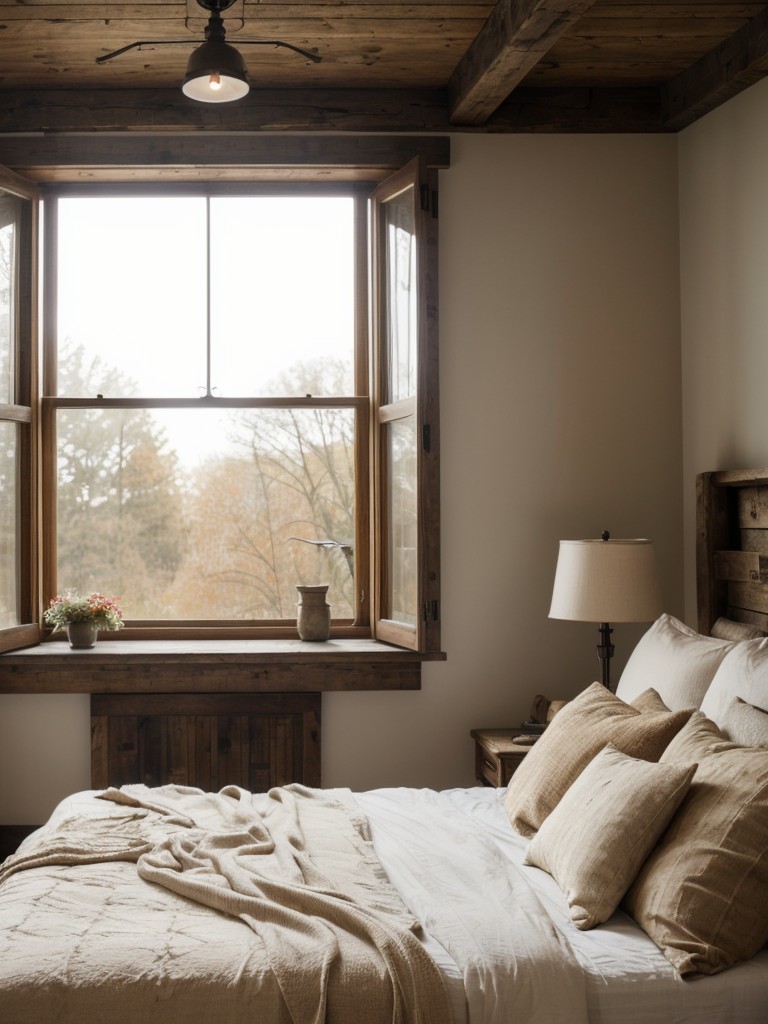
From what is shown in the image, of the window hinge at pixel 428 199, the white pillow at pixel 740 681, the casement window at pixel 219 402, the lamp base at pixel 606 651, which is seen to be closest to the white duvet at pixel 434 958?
the white pillow at pixel 740 681

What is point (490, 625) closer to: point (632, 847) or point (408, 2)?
point (632, 847)

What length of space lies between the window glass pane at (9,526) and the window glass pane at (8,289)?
0.61ft

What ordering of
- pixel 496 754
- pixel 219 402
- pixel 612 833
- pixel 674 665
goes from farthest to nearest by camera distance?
1. pixel 219 402
2. pixel 496 754
3. pixel 674 665
4. pixel 612 833

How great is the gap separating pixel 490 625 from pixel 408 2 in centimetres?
242

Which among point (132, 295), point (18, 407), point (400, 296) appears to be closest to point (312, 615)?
point (400, 296)

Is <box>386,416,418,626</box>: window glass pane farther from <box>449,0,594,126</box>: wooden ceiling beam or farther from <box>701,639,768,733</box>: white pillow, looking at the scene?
<box>701,639,768,733</box>: white pillow

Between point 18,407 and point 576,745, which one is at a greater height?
point 18,407

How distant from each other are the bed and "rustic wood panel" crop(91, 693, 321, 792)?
127cm

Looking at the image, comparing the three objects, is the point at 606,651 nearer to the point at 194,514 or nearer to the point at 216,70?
the point at 194,514

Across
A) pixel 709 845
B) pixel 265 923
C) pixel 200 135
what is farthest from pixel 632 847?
pixel 200 135

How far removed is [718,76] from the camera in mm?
3779

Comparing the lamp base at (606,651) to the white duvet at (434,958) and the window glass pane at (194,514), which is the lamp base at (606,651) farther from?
the white duvet at (434,958)

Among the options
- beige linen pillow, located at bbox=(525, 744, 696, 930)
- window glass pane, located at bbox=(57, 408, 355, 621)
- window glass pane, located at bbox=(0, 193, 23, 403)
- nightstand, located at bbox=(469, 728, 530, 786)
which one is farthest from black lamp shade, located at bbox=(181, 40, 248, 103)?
nightstand, located at bbox=(469, 728, 530, 786)

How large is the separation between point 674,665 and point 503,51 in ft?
7.01
